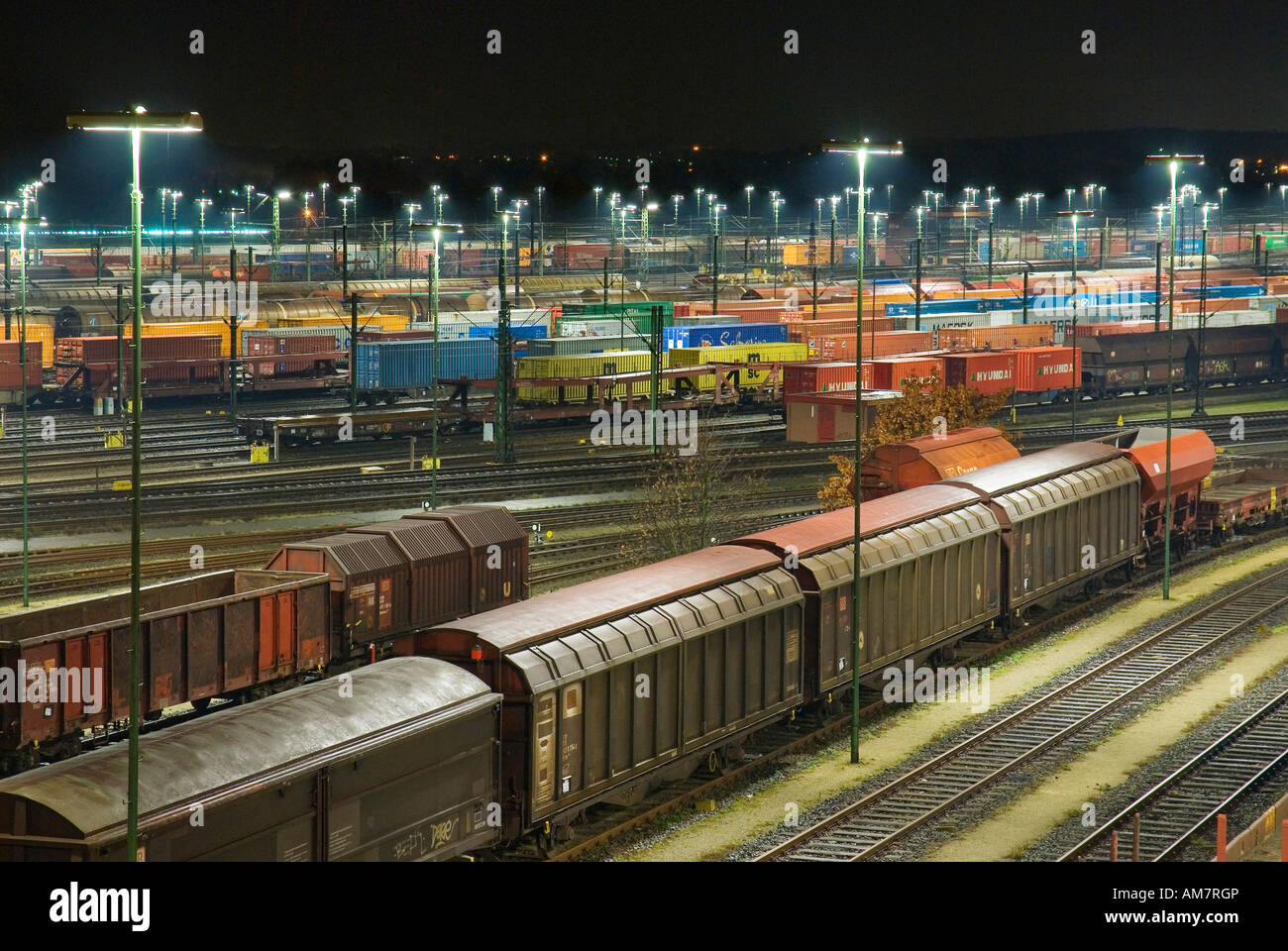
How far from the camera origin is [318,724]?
1612 centimetres

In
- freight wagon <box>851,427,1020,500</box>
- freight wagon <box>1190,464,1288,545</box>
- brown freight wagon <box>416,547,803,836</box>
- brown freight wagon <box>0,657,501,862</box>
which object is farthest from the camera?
freight wagon <box>1190,464,1288,545</box>

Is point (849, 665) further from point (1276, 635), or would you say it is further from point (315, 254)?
point (315, 254)

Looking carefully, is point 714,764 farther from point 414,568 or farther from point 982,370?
point 982,370

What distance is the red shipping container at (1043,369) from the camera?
2808 inches

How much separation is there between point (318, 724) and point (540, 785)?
3.80 metres

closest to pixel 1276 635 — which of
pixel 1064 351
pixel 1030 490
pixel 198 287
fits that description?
pixel 1030 490

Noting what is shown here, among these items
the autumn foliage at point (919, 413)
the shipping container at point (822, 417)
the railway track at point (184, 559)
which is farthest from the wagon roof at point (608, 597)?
the shipping container at point (822, 417)

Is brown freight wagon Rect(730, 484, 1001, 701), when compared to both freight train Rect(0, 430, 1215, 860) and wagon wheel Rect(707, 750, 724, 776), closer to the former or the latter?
freight train Rect(0, 430, 1215, 860)

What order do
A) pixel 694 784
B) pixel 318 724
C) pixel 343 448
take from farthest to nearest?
1. pixel 343 448
2. pixel 694 784
3. pixel 318 724

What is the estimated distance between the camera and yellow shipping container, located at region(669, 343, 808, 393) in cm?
7138

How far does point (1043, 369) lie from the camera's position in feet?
238

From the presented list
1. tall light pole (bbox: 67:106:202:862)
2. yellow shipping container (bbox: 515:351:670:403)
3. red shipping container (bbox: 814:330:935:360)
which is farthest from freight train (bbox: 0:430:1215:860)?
red shipping container (bbox: 814:330:935:360)

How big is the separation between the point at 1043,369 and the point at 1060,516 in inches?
1584

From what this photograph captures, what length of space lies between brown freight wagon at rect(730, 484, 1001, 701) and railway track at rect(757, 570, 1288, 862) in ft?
7.77
